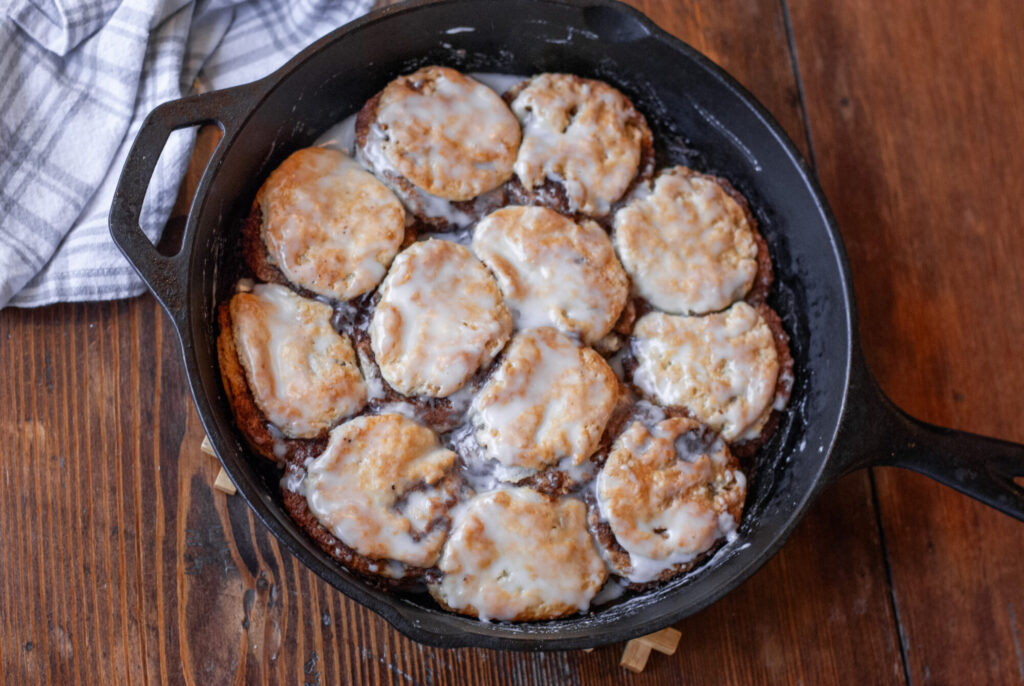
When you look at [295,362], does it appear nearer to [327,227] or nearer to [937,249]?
[327,227]

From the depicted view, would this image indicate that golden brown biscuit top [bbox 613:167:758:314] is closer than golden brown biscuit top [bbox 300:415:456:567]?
No

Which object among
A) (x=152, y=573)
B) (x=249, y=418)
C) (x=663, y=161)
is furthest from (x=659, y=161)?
(x=152, y=573)

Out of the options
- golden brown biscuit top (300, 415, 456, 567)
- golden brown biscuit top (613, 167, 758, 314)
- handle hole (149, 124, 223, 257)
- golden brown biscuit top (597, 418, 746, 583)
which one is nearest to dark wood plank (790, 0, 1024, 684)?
golden brown biscuit top (613, 167, 758, 314)

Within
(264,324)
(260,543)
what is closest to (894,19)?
(264,324)

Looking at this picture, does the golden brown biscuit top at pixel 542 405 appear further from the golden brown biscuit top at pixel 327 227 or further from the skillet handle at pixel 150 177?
the skillet handle at pixel 150 177

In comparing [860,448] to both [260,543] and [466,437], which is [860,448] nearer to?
[466,437]

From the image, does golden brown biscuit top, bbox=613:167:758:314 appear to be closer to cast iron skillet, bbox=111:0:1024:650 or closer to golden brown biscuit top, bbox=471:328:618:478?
cast iron skillet, bbox=111:0:1024:650
